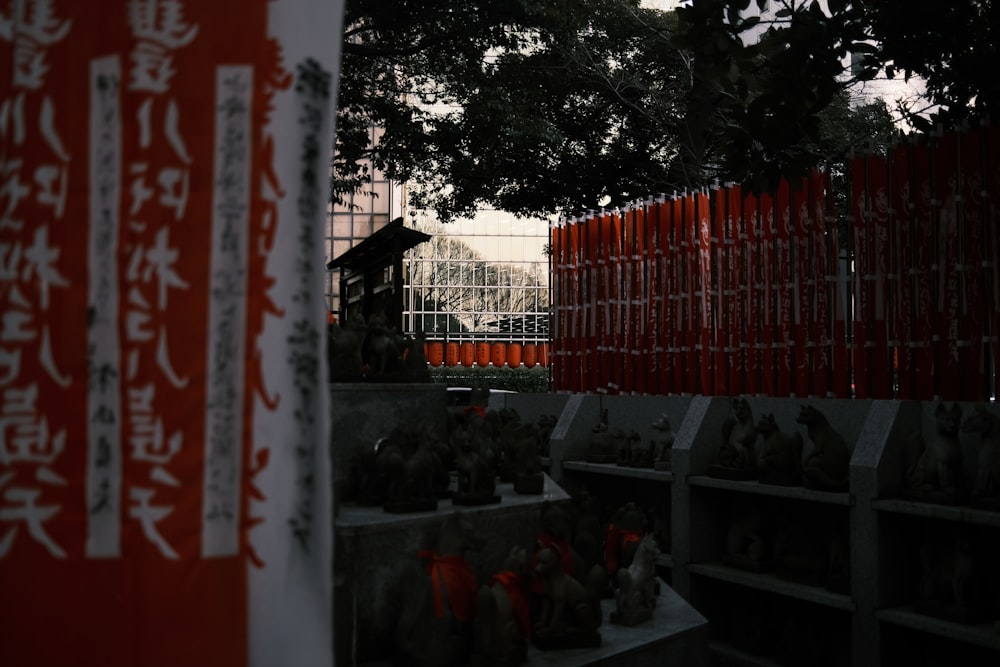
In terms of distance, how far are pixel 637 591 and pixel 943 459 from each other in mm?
2028

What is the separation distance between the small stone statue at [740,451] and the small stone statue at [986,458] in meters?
1.53

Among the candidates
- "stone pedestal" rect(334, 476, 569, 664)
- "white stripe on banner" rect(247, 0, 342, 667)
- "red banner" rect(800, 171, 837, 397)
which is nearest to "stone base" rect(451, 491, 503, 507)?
"stone pedestal" rect(334, 476, 569, 664)

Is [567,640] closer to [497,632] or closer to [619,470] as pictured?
[497,632]

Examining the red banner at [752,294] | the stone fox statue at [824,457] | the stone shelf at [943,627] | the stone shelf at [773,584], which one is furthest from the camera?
the red banner at [752,294]

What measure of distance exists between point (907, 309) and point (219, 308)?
5381mm

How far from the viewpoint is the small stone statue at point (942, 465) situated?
498cm

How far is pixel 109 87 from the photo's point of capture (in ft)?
6.67

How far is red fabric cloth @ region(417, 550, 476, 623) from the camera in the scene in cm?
345

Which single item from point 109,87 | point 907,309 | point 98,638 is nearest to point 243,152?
point 109,87

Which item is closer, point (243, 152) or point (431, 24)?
point (243, 152)

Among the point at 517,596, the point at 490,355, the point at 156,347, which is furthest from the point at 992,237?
the point at 490,355

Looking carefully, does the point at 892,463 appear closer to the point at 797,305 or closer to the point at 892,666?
the point at 892,666

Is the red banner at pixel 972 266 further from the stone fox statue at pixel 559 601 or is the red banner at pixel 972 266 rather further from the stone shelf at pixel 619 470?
the stone fox statue at pixel 559 601

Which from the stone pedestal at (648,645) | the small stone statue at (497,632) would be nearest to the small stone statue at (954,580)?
the stone pedestal at (648,645)
